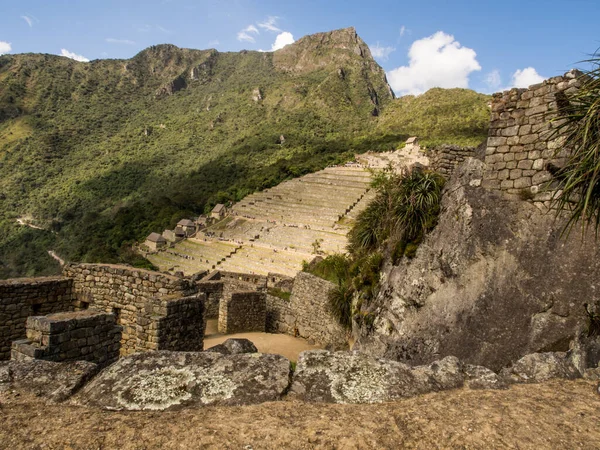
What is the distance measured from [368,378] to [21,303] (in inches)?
211

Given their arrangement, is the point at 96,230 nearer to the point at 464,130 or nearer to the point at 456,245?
the point at 456,245

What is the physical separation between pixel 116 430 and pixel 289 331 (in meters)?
12.2

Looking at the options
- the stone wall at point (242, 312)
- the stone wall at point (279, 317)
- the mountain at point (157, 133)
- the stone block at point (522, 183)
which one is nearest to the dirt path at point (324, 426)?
the stone block at point (522, 183)

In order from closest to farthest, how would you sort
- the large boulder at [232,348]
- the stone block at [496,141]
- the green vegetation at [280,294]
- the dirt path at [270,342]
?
the large boulder at [232,348], the stone block at [496,141], the dirt path at [270,342], the green vegetation at [280,294]

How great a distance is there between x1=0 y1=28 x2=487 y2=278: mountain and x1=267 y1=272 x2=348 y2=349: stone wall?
60.5 ft

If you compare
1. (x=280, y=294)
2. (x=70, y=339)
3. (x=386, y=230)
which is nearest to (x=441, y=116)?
(x=280, y=294)

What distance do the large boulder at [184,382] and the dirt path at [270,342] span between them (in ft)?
27.1

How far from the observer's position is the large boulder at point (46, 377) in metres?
2.55

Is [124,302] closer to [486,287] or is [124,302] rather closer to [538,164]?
[486,287]

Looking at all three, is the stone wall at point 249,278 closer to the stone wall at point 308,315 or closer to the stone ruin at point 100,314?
the stone wall at point 308,315

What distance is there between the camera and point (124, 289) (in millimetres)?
5844

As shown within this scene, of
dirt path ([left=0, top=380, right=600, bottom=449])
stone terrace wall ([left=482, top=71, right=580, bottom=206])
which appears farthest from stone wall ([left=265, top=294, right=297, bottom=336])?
dirt path ([left=0, top=380, right=600, bottom=449])

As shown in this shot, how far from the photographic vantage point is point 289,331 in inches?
551

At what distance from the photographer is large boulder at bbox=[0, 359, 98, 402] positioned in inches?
100
